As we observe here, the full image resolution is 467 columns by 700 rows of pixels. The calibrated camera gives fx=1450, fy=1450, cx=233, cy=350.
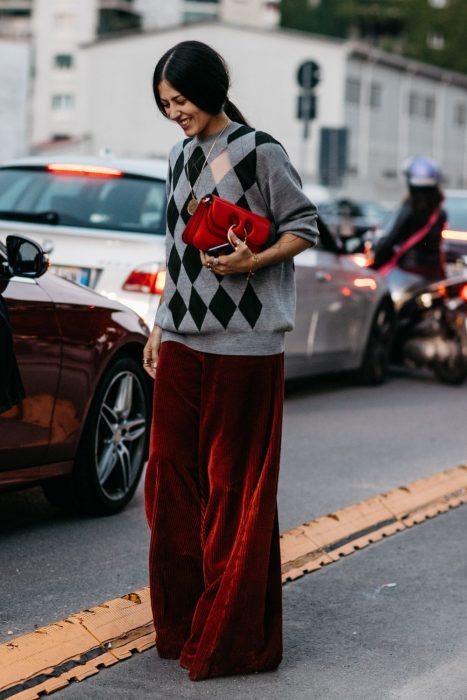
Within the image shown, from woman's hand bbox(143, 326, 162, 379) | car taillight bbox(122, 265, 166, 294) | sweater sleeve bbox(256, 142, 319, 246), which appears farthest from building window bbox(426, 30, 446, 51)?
sweater sleeve bbox(256, 142, 319, 246)

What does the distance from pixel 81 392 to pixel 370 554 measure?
140cm

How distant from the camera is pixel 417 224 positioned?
13.1 meters

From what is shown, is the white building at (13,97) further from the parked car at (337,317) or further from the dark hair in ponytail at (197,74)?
the dark hair in ponytail at (197,74)

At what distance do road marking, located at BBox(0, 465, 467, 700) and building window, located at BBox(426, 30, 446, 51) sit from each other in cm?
9011

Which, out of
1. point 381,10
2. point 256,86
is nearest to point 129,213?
point 256,86

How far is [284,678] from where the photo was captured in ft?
13.9

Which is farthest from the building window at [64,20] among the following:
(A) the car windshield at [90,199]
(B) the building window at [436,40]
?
(A) the car windshield at [90,199]

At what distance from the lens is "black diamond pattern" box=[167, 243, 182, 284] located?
4.16 metres

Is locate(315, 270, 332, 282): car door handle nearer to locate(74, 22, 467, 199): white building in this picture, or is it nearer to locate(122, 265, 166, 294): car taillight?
locate(122, 265, 166, 294): car taillight

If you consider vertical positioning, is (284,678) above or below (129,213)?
below

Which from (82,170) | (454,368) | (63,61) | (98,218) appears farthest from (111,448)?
(63,61)

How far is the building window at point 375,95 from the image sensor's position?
70688 mm

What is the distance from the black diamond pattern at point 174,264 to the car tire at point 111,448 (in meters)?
2.25

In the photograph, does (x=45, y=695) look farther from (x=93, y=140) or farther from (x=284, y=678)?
(x=93, y=140)
